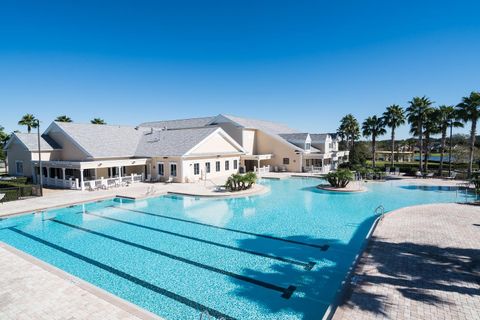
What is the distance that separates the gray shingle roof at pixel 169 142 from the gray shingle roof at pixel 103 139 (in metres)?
1.24

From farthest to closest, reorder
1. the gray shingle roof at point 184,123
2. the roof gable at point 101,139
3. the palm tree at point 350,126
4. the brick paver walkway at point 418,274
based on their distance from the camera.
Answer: the palm tree at point 350,126 → the gray shingle roof at point 184,123 → the roof gable at point 101,139 → the brick paver walkway at point 418,274

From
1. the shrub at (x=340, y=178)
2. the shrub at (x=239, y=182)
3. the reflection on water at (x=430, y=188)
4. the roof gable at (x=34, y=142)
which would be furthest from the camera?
the roof gable at (x=34, y=142)

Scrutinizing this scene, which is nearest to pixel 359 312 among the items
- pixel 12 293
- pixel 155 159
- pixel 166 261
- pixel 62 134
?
A: pixel 166 261

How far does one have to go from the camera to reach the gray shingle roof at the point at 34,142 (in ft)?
98.8

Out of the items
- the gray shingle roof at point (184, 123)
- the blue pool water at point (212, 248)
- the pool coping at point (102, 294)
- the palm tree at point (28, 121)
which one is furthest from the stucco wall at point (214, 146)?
the palm tree at point (28, 121)

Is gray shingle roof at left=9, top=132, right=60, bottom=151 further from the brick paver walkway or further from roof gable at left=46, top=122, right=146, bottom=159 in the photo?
the brick paver walkway

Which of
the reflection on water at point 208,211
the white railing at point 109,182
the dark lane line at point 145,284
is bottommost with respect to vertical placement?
the dark lane line at point 145,284

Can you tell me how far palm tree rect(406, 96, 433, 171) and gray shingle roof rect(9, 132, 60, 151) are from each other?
4527 centimetres

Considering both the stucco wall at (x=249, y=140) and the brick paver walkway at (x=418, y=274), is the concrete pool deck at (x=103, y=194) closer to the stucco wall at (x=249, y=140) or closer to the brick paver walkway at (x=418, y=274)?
the brick paver walkway at (x=418, y=274)

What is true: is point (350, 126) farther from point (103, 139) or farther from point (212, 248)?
point (212, 248)

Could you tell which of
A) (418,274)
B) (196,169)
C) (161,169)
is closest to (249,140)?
(196,169)

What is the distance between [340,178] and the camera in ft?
89.8

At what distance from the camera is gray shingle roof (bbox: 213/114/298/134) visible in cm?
4347

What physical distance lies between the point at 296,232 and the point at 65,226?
44.4 feet
